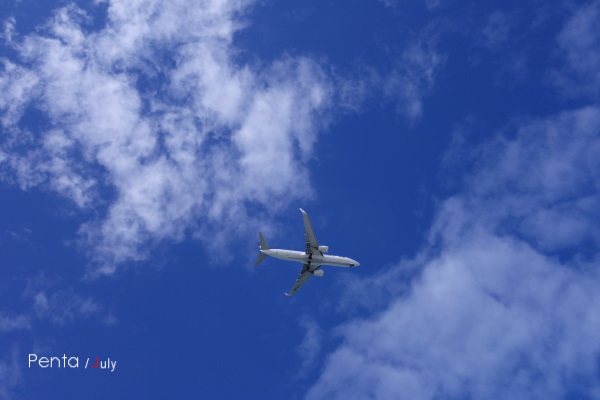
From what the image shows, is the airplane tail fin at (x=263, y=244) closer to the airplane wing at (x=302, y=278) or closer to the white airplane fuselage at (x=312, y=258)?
the white airplane fuselage at (x=312, y=258)

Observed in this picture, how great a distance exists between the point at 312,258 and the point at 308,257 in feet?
3.95

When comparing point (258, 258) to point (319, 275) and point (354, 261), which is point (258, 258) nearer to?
point (319, 275)

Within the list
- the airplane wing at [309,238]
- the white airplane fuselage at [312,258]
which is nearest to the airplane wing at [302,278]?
the white airplane fuselage at [312,258]

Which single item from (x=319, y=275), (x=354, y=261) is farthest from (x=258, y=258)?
(x=354, y=261)

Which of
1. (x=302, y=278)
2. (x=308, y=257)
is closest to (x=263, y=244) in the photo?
(x=308, y=257)

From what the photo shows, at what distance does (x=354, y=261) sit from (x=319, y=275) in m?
10.1

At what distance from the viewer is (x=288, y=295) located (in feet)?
406

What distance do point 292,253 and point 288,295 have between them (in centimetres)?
1612

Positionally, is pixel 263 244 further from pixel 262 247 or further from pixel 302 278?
pixel 302 278

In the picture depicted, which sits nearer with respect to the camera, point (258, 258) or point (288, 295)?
point (258, 258)

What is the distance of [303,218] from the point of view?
112 m

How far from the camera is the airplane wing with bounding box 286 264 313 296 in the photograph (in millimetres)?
119688

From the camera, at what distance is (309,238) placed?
113938mm

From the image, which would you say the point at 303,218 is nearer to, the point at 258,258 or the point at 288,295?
the point at 258,258
